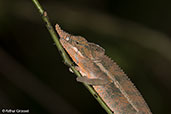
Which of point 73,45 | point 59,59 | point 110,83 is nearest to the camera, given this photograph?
point 73,45

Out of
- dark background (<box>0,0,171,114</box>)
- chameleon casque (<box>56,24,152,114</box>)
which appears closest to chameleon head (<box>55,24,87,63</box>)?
chameleon casque (<box>56,24,152,114</box>)

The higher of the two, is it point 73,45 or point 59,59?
point 73,45

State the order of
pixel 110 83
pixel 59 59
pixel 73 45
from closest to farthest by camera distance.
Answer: pixel 73 45
pixel 110 83
pixel 59 59

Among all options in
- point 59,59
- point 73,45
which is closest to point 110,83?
point 73,45

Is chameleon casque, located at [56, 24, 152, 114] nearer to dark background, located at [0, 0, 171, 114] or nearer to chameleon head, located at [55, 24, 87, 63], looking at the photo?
chameleon head, located at [55, 24, 87, 63]

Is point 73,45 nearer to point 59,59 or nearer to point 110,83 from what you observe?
point 110,83

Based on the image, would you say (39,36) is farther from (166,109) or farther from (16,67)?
(166,109)

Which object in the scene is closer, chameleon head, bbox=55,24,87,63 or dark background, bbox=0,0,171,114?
chameleon head, bbox=55,24,87,63

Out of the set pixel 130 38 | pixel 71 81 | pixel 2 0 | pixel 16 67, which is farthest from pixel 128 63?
pixel 2 0
